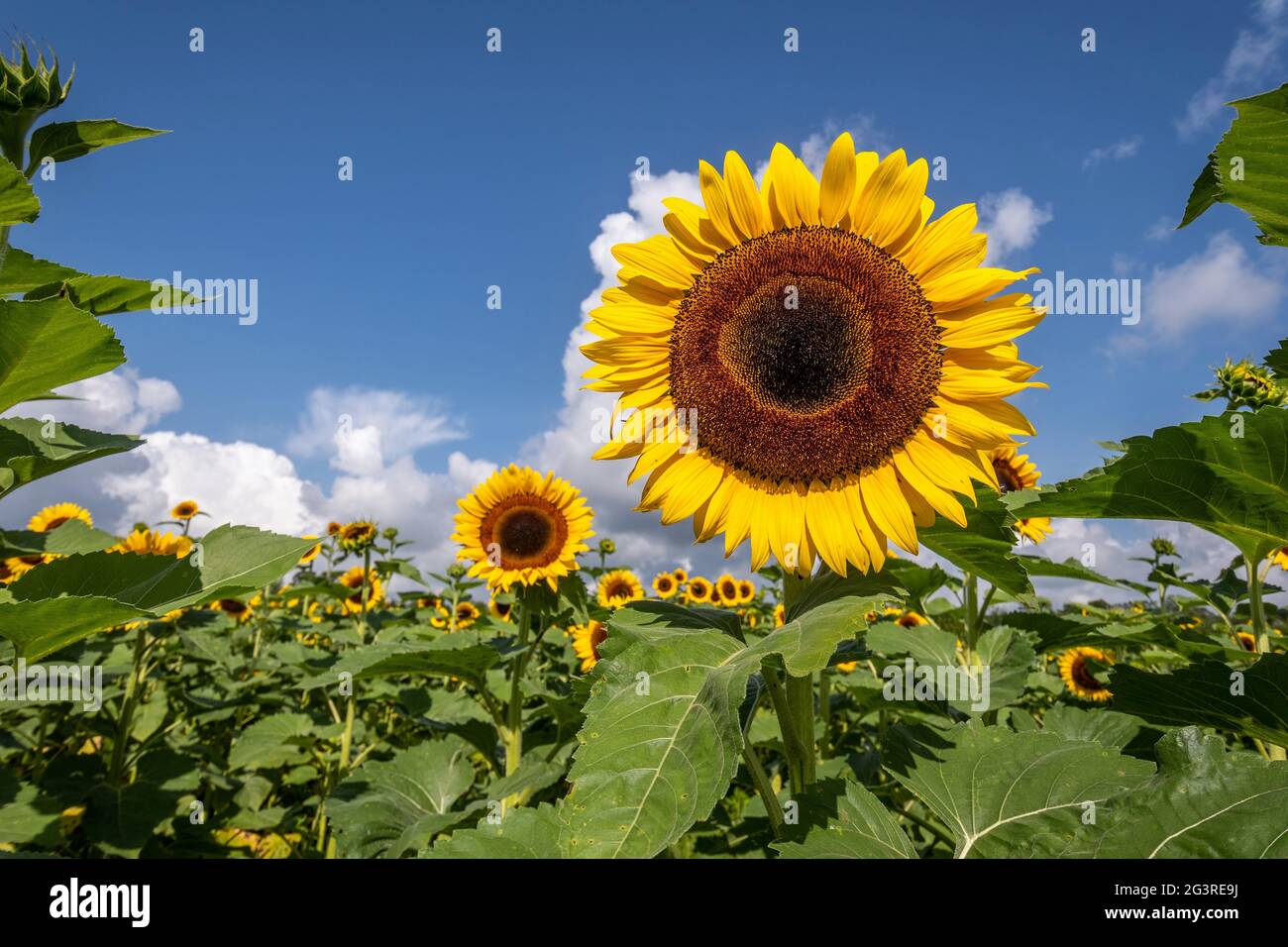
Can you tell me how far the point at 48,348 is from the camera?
6.40ft

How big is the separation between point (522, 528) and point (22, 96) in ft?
11.5

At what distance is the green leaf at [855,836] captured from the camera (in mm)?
1683

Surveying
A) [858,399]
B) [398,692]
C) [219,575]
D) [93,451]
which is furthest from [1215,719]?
[398,692]

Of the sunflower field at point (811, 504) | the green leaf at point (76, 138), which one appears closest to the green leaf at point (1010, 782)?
the sunflower field at point (811, 504)

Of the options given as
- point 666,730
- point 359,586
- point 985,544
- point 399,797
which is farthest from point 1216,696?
point 359,586

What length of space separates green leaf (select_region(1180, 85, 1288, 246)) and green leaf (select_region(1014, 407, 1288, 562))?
471 millimetres

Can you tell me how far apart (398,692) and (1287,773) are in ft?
17.0

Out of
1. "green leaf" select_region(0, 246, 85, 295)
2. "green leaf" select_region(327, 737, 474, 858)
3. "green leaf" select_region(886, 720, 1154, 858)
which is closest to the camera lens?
"green leaf" select_region(886, 720, 1154, 858)

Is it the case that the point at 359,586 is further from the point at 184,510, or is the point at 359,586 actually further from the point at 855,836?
the point at 855,836

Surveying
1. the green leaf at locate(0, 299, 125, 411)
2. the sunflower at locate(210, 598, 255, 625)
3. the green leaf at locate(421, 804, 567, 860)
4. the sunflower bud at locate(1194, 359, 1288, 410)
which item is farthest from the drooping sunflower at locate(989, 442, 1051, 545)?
the sunflower at locate(210, 598, 255, 625)

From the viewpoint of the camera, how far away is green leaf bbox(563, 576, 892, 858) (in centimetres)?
146

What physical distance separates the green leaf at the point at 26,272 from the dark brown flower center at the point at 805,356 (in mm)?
2143

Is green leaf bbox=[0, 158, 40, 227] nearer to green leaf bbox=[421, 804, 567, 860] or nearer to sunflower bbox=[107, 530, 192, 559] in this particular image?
green leaf bbox=[421, 804, 567, 860]
